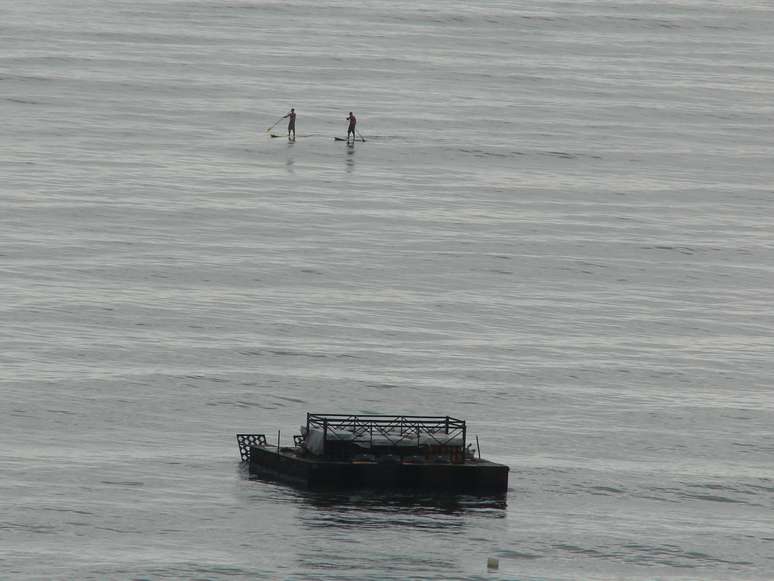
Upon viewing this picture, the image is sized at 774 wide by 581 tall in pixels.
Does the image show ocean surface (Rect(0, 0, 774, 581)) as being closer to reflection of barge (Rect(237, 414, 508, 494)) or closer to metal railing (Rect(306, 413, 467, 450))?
reflection of barge (Rect(237, 414, 508, 494))

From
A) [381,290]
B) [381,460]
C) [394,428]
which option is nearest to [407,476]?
[381,460]

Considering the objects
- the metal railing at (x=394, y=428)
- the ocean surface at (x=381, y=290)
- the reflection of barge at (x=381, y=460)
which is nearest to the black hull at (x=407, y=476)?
the reflection of barge at (x=381, y=460)

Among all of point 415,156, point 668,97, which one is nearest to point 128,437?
point 415,156

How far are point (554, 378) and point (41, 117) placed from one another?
209 feet

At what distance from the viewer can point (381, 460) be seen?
202 feet

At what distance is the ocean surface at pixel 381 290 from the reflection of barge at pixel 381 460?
2.57ft

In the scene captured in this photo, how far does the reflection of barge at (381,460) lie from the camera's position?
2399 inches

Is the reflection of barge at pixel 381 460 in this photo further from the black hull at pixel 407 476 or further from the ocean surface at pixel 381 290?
the ocean surface at pixel 381 290

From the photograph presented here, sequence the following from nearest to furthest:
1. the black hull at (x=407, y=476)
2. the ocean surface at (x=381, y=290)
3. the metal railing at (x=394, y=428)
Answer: the ocean surface at (x=381, y=290)
the black hull at (x=407, y=476)
the metal railing at (x=394, y=428)

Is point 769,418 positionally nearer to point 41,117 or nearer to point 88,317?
point 88,317

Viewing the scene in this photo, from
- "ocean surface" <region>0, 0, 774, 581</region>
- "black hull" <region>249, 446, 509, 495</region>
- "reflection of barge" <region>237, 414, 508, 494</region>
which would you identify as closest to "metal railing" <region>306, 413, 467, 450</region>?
"reflection of barge" <region>237, 414, 508, 494</region>

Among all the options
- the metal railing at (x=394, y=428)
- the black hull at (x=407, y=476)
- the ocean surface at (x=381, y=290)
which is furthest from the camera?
the metal railing at (x=394, y=428)

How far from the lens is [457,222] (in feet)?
358

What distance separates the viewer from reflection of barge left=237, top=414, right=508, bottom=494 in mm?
60938
